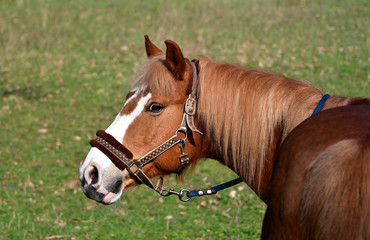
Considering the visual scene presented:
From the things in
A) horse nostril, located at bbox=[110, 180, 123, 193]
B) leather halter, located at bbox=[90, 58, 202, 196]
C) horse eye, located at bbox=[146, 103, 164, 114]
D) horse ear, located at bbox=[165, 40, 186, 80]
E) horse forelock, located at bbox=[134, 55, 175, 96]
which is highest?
horse ear, located at bbox=[165, 40, 186, 80]

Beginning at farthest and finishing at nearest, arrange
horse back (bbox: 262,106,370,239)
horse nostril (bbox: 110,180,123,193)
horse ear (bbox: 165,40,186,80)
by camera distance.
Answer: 1. horse nostril (bbox: 110,180,123,193)
2. horse ear (bbox: 165,40,186,80)
3. horse back (bbox: 262,106,370,239)

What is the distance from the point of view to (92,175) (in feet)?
10.6

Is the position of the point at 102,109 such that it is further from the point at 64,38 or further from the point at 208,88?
the point at 208,88

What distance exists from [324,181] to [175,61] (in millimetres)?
1395

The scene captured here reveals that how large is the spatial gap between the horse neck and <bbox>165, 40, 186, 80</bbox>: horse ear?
15 centimetres

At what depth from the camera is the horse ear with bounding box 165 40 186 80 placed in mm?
3180

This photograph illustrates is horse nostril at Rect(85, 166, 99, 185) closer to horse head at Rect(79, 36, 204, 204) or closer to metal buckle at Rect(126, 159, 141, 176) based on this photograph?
horse head at Rect(79, 36, 204, 204)

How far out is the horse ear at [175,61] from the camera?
318 cm

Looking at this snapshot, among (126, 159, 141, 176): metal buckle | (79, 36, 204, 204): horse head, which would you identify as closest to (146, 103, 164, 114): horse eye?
(79, 36, 204, 204): horse head

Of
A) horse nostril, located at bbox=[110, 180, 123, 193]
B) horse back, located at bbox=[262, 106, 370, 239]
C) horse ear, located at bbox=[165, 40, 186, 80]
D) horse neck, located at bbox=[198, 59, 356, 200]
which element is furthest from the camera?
horse nostril, located at bbox=[110, 180, 123, 193]

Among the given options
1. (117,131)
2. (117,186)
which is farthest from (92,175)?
(117,131)

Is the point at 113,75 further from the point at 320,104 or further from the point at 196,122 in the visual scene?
the point at 320,104

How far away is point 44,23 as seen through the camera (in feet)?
45.8

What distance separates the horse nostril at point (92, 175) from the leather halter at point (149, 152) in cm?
13
